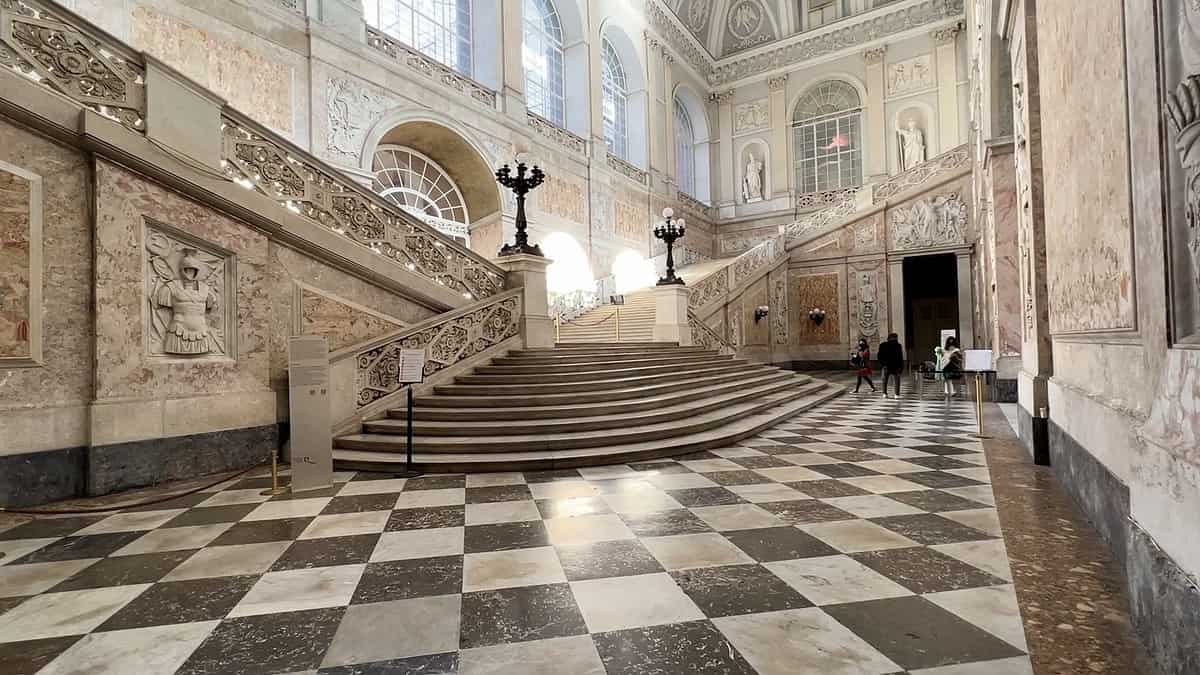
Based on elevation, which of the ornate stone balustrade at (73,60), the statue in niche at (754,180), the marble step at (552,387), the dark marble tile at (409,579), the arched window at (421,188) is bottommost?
the dark marble tile at (409,579)

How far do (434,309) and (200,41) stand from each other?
22.8ft

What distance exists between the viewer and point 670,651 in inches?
82.9

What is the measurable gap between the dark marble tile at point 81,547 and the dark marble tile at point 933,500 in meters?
5.35

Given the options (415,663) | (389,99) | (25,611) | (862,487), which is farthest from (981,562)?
(389,99)

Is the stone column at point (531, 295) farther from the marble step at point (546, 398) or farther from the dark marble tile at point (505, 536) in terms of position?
the dark marble tile at point (505, 536)

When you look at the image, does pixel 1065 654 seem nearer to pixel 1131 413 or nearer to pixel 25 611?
pixel 1131 413

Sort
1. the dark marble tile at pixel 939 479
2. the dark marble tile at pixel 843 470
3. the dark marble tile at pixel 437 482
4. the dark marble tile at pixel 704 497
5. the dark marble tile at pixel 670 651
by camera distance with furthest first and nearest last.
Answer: the dark marble tile at pixel 843 470
the dark marble tile at pixel 437 482
the dark marble tile at pixel 939 479
the dark marble tile at pixel 704 497
the dark marble tile at pixel 670 651

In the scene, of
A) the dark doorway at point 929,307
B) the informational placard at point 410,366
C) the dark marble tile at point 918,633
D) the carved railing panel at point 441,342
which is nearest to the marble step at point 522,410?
the carved railing panel at point 441,342

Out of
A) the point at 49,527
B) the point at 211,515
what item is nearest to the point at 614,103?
the point at 211,515

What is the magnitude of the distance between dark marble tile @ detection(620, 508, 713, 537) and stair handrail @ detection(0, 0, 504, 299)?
5.20 m

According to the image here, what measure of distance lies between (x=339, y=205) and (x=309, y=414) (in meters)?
3.16

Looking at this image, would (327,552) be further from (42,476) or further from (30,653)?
(42,476)

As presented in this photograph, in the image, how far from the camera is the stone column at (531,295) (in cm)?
903

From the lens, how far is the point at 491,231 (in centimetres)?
1553
